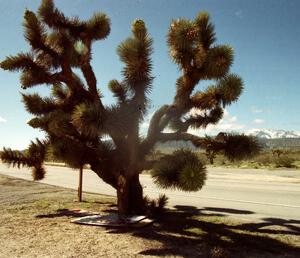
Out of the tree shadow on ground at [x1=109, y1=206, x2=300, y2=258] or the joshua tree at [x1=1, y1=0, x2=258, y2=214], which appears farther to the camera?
the joshua tree at [x1=1, y1=0, x2=258, y2=214]

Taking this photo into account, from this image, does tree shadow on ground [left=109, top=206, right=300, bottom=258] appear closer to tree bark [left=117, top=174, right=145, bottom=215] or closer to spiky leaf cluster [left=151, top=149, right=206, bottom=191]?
tree bark [left=117, top=174, right=145, bottom=215]

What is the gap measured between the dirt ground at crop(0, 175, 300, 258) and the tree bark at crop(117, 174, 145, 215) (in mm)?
606

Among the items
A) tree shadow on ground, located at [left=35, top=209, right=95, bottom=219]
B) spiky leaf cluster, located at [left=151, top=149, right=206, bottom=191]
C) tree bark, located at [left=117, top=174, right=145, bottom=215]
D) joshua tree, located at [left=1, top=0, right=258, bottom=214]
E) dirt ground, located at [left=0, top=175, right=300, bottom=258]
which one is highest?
joshua tree, located at [left=1, top=0, right=258, bottom=214]

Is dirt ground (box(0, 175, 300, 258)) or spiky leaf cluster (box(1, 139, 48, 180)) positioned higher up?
spiky leaf cluster (box(1, 139, 48, 180))

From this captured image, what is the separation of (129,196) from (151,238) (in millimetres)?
2130

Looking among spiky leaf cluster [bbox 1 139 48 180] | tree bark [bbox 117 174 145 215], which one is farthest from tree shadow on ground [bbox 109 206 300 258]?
spiky leaf cluster [bbox 1 139 48 180]

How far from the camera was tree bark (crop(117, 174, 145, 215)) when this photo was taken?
836 cm

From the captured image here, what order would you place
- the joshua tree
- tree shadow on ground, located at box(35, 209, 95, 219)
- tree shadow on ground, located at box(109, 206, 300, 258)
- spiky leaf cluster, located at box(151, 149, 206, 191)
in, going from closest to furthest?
tree shadow on ground, located at box(109, 206, 300, 258) → spiky leaf cluster, located at box(151, 149, 206, 191) → the joshua tree → tree shadow on ground, located at box(35, 209, 95, 219)

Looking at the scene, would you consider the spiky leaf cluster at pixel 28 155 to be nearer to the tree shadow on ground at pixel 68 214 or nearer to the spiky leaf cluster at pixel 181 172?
the tree shadow on ground at pixel 68 214

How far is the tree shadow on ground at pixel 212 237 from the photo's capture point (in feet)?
18.3

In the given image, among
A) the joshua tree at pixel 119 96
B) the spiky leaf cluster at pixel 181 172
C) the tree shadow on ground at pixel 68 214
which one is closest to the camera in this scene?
the spiky leaf cluster at pixel 181 172

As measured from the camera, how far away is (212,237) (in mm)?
6504

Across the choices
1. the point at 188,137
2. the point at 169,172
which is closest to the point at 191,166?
the point at 169,172

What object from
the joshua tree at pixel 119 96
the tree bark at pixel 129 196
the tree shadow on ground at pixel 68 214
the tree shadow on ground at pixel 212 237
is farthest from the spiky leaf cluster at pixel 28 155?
the tree shadow on ground at pixel 212 237
